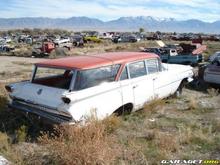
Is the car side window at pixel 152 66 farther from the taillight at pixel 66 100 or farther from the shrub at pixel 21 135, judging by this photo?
the shrub at pixel 21 135

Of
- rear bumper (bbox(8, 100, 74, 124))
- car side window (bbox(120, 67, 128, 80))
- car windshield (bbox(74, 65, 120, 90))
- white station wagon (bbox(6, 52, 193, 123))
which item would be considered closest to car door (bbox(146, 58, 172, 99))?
white station wagon (bbox(6, 52, 193, 123))

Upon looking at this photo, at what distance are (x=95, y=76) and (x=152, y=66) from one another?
2.23m

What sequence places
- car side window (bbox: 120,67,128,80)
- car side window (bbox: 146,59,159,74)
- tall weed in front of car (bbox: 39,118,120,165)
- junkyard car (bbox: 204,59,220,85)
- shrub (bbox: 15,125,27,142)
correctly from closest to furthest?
tall weed in front of car (bbox: 39,118,120,165) < shrub (bbox: 15,125,27,142) < car side window (bbox: 120,67,128,80) < car side window (bbox: 146,59,159,74) < junkyard car (bbox: 204,59,220,85)

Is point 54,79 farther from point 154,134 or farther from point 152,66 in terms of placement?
point 154,134

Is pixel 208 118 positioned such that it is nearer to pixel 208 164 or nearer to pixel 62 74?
pixel 208 164

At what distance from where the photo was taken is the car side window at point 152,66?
859cm

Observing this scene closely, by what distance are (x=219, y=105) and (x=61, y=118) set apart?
4.84m

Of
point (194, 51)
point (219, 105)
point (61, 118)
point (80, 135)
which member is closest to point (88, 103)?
point (61, 118)

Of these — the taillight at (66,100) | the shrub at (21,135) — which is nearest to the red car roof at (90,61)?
the taillight at (66,100)

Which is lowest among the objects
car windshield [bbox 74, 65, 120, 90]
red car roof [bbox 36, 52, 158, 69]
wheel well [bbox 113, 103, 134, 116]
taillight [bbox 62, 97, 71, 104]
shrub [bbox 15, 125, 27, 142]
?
shrub [bbox 15, 125, 27, 142]

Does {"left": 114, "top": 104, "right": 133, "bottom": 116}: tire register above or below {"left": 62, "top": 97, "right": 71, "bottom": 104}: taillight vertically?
below

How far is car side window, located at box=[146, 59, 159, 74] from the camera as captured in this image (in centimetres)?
859

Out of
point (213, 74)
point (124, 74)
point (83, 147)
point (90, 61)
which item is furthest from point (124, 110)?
point (213, 74)

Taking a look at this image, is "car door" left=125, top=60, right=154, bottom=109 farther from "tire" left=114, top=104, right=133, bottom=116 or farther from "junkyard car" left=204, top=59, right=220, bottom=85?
"junkyard car" left=204, top=59, right=220, bottom=85
